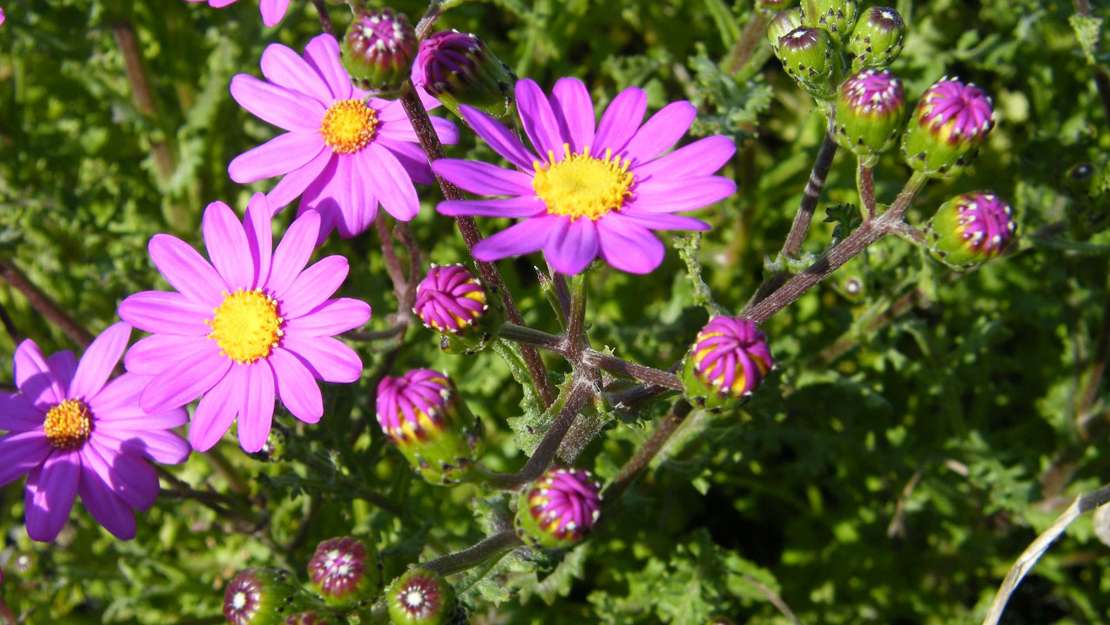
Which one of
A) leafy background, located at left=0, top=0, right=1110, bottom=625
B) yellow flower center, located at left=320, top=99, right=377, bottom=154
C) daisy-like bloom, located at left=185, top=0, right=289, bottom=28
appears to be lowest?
leafy background, located at left=0, top=0, right=1110, bottom=625

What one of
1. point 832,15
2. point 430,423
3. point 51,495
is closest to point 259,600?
point 430,423

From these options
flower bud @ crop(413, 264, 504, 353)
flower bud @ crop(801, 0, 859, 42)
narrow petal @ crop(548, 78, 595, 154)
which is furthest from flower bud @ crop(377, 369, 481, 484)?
flower bud @ crop(801, 0, 859, 42)

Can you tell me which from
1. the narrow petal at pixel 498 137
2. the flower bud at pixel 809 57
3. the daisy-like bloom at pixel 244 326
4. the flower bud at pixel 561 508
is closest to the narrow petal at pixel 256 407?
the daisy-like bloom at pixel 244 326

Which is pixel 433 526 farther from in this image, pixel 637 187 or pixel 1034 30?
pixel 1034 30

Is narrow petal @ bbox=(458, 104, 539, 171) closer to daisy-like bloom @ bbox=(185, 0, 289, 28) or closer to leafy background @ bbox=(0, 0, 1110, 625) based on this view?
daisy-like bloom @ bbox=(185, 0, 289, 28)

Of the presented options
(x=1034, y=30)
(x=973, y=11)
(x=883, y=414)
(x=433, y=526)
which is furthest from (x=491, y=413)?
(x=973, y=11)

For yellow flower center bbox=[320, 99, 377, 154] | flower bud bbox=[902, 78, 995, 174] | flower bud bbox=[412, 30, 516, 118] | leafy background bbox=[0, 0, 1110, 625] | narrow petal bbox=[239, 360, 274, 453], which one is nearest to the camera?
flower bud bbox=[902, 78, 995, 174]
